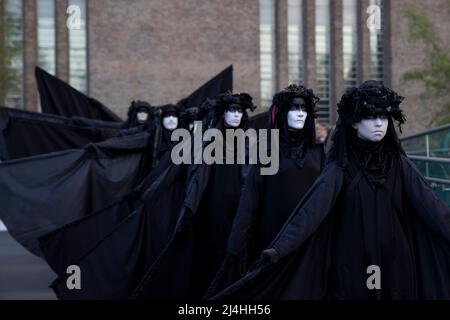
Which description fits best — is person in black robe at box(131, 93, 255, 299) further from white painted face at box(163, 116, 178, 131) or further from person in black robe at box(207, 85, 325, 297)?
white painted face at box(163, 116, 178, 131)

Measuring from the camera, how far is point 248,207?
18.5 ft

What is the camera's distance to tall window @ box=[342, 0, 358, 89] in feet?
111

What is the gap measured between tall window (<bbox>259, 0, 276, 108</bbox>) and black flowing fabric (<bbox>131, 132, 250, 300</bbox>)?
26.6 meters

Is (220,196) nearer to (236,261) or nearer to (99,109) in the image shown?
(236,261)

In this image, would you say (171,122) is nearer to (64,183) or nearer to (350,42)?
(64,183)

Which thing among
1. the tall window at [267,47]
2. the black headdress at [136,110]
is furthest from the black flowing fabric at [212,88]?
the tall window at [267,47]

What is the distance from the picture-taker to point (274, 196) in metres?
5.92

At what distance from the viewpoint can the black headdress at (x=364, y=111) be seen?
4.41m

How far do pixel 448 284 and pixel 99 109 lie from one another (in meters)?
11.5

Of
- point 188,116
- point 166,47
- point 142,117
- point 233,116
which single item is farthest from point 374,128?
point 166,47

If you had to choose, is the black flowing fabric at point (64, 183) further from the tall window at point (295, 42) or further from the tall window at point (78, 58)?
the tall window at point (295, 42)
